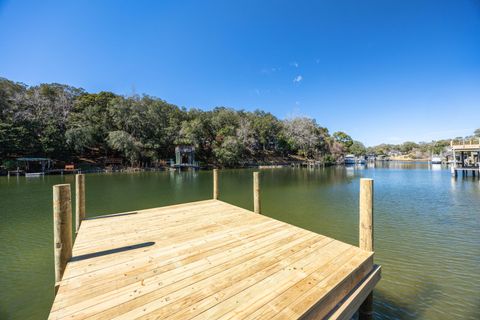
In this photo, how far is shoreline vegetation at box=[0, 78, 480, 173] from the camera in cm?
2714

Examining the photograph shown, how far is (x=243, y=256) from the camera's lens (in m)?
2.97

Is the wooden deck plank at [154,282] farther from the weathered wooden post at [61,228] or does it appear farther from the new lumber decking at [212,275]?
the weathered wooden post at [61,228]

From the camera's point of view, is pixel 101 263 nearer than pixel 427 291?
Yes

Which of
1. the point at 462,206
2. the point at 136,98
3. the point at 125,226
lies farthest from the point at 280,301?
the point at 136,98

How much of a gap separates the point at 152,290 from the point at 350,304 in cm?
219

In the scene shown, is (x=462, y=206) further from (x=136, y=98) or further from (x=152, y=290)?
(x=136, y=98)

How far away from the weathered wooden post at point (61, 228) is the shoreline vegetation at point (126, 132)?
3188cm

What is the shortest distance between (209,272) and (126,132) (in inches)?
1428

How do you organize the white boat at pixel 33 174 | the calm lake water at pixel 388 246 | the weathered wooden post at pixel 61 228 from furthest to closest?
the white boat at pixel 33 174
the calm lake water at pixel 388 246
the weathered wooden post at pixel 61 228

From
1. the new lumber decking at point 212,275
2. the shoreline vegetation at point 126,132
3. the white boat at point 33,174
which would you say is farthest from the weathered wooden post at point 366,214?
the shoreline vegetation at point 126,132

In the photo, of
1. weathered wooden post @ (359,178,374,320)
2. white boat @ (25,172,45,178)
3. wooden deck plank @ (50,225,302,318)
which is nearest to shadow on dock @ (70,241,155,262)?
wooden deck plank @ (50,225,302,318)

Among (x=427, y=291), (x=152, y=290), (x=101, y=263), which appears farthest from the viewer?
(x=427, y=291)

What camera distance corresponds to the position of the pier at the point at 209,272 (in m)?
1.93

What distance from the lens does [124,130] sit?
36.0 meters
